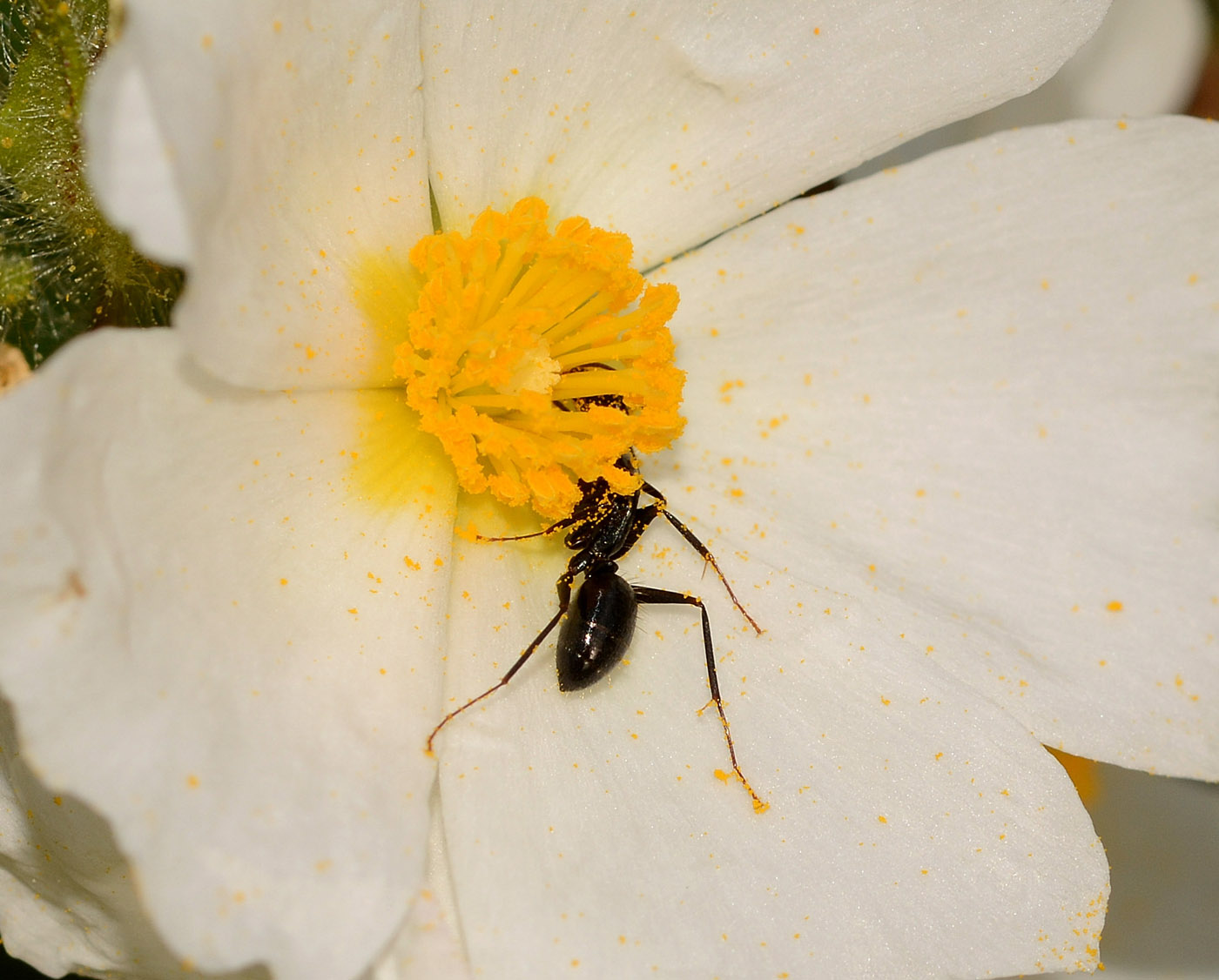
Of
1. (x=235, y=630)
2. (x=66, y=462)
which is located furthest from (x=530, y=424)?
(x=66, y=462)

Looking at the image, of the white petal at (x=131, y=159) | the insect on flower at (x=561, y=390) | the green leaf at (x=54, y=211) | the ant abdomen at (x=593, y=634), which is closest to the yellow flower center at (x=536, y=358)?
the insect on flower at (x=561, y=390)

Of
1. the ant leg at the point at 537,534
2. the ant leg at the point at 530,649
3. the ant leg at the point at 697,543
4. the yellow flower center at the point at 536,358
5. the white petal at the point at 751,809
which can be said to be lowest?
the white petal at the point at 751,809

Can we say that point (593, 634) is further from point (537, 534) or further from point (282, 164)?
point (282, 164)

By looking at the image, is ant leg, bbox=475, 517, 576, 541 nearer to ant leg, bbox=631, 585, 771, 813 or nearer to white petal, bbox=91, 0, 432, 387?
ant leg, bbox=631, 585, 771, 813

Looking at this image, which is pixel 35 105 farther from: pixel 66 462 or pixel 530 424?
pixel 530 424

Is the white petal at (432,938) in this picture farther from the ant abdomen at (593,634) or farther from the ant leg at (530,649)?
the ant abdomen at (593,634)

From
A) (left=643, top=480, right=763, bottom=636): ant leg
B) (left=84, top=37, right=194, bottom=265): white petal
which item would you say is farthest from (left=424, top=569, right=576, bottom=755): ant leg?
(left=84, top=37, right=194, bottom=265): white petal
